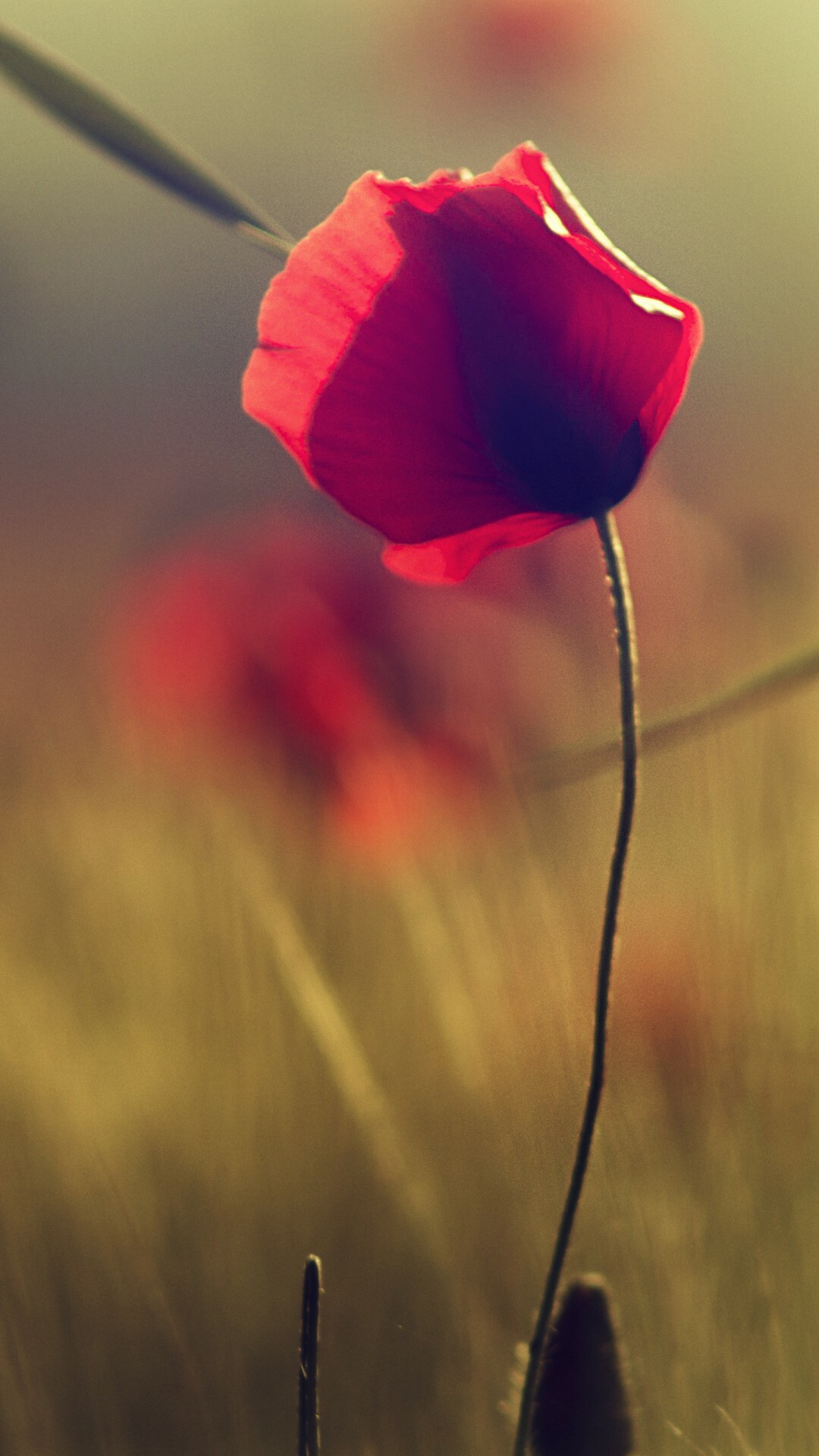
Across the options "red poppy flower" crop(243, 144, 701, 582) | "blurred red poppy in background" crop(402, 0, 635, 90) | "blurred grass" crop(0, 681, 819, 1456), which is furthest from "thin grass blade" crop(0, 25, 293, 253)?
"blurred red poppy in background" crop(402, 0, 635, 90)

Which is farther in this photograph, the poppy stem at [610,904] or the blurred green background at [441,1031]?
the blurred green background at [441,1031]

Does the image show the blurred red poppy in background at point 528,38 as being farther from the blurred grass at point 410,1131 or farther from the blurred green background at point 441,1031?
the blurred grass at point 410,1131

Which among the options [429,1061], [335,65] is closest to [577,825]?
[429,1061]

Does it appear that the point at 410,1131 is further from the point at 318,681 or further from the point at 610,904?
the point at 610,904

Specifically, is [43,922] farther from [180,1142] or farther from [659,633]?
[659,633]

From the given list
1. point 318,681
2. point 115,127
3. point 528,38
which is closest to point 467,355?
point 115,127

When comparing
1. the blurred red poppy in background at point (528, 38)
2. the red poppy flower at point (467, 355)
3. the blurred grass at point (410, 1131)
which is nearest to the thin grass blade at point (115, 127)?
the red poppy flower at point (467, 355)
